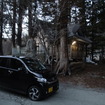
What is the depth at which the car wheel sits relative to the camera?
5.58 m

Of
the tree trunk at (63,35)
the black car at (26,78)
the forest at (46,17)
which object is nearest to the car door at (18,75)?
the black car at (26,78)

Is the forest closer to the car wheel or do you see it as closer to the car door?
the car door

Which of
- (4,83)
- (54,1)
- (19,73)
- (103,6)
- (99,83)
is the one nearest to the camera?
(19,73)

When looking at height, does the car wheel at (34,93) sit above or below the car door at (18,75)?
below

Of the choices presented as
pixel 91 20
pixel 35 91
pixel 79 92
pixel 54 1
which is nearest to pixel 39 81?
pixel 35 91

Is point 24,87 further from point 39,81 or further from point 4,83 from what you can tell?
point 4,83

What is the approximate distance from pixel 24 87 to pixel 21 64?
3.38 feet

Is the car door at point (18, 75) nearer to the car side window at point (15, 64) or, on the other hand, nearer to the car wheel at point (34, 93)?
the car side window at point (15, 64)

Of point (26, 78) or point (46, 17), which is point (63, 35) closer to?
→ point (46, 17)

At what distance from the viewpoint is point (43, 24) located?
10.1 m

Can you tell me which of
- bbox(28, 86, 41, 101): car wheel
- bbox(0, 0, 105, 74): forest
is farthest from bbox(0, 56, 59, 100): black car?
bbox(0, 0, 105, 74): forest

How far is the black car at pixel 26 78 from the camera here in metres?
5.61

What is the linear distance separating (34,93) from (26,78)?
0.71 metres

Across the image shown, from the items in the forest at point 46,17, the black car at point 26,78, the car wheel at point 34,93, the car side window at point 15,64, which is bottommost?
the car wheel at point 34,93
